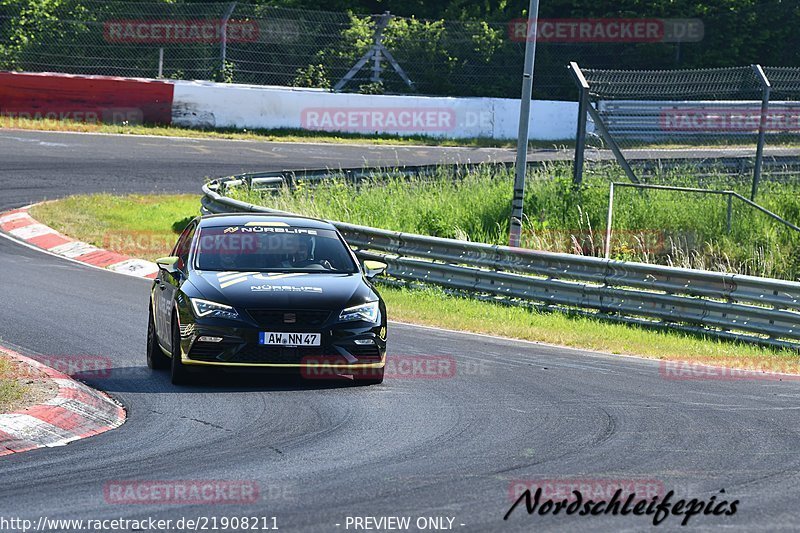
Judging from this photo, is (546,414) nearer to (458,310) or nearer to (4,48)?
(458,310)

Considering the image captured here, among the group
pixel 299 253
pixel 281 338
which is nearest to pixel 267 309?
pixel 281 338

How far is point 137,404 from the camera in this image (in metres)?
9.57

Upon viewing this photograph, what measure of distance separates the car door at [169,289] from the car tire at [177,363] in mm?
216

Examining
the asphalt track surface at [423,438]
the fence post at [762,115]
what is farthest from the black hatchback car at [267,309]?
the fence post at [762,115]

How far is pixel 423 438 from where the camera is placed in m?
8.36

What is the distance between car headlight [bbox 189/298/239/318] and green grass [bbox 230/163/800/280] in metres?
9.79

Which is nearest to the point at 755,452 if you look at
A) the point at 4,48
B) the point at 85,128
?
the point at 85,128

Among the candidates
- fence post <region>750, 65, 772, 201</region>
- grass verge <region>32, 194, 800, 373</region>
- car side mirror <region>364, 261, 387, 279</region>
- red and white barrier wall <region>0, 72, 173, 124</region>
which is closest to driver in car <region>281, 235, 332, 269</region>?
car side mirror <region>364, 261, 387, 279</region>

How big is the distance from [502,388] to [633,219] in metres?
9.88

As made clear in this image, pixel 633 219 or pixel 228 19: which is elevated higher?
pixel 228 19

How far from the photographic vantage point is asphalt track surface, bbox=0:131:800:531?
648cm

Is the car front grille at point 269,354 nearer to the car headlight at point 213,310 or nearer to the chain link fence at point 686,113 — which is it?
the car headlight at point 213,310

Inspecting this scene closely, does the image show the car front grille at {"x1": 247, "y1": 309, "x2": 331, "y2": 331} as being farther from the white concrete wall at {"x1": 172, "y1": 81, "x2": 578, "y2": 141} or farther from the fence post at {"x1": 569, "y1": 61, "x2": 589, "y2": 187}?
the white concrete wall at {"x1": 172, "y1": 81, "x2": 578, "y2": 141}

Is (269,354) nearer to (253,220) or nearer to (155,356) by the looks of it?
(155,356)
